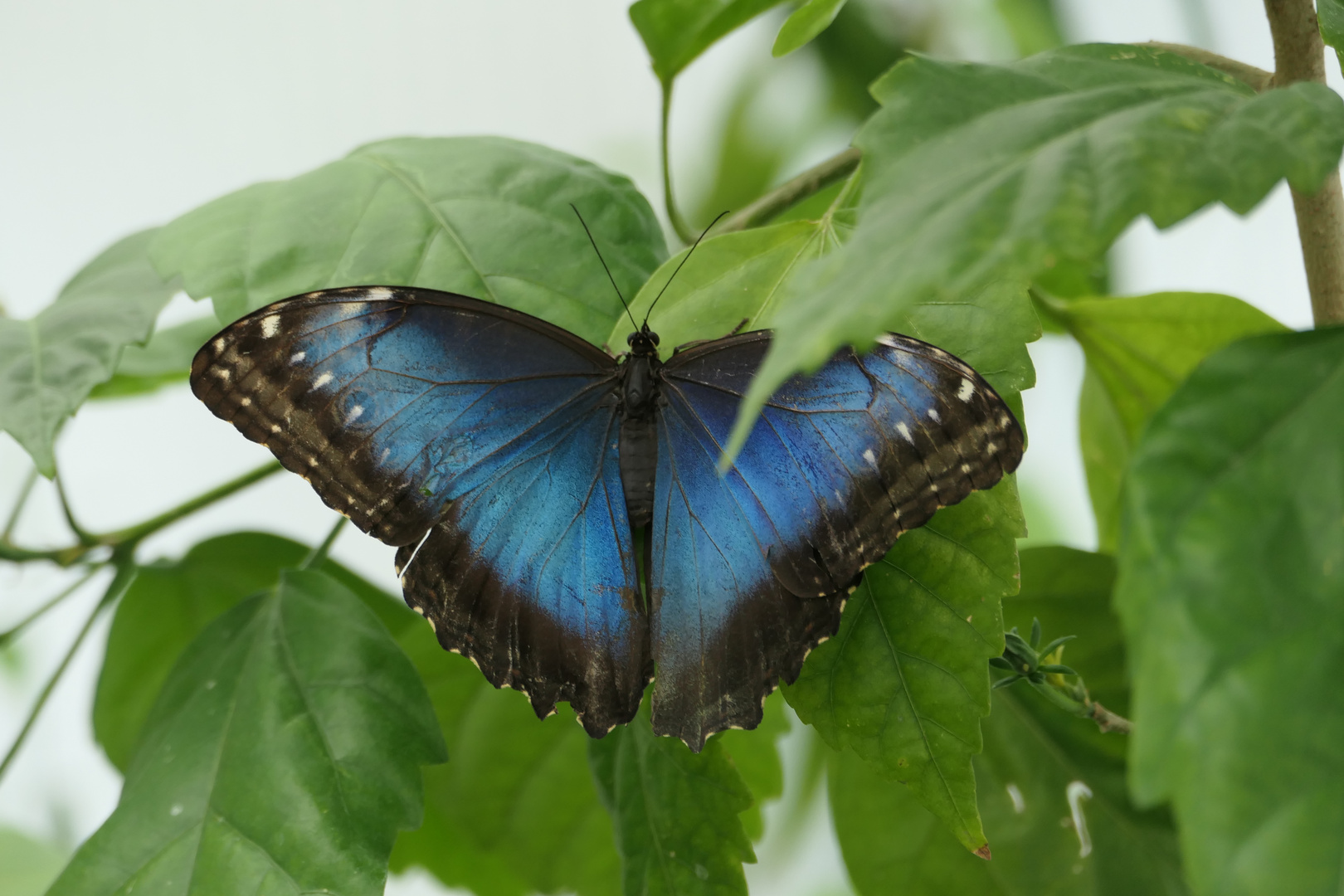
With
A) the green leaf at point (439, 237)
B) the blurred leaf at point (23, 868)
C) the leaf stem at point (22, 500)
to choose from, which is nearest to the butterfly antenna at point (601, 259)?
the green leaf at point (439, 237)

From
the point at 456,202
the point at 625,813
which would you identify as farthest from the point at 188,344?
the point at 625,813

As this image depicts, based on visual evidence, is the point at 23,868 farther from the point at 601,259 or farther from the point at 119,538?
the point at 601,259

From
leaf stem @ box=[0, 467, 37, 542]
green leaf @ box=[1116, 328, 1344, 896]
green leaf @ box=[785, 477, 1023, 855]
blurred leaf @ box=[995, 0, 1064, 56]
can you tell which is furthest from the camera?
blurred leaf @ box=[995, 0, 1064, 56]

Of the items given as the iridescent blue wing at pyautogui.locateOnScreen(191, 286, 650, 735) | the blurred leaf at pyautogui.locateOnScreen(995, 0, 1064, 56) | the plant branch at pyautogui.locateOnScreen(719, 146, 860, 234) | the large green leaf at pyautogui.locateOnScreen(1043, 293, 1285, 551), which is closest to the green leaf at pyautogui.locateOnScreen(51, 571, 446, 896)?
the iridescent blue wing at pyautogui.locateOnScreen(191, 286, 650, 735)

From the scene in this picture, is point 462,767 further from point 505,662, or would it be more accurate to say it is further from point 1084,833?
point 1084,833

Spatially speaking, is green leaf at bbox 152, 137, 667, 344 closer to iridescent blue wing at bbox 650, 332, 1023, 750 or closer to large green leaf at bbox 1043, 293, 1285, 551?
iridescent blue wing at bbox 650, 332, 1023, 750

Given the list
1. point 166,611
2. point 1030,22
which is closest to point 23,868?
point 166,611
